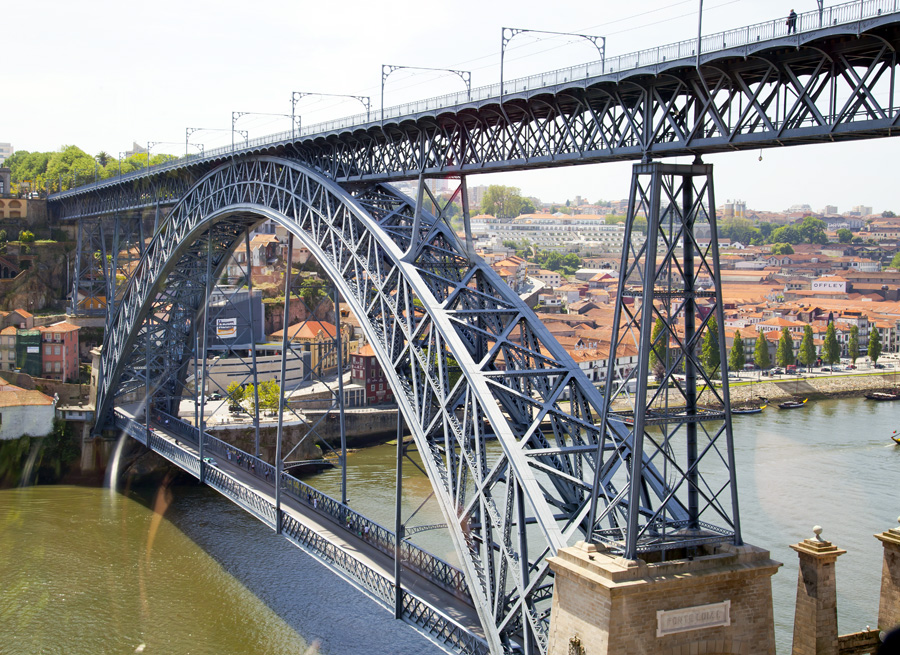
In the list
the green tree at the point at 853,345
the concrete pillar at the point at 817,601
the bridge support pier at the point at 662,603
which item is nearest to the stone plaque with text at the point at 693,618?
the bridge support pier at the point at 662,603

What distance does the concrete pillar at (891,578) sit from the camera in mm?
14539

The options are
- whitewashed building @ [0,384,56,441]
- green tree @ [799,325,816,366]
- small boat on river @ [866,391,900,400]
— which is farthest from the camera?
green tree @ [799,325,816,366]

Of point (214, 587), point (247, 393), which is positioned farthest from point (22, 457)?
point (214, 587)

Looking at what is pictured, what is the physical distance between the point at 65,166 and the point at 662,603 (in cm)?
7271

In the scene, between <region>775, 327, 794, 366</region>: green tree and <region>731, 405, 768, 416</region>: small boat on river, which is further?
<region>775, 327, 794, 366</region>: green tree

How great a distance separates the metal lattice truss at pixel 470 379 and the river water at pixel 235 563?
94.3 inches

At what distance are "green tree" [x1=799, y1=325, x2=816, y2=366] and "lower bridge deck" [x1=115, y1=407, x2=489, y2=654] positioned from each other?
48.0 m

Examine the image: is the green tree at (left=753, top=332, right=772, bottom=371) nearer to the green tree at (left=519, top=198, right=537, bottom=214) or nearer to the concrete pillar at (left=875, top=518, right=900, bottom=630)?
the concrete pillar at (left=875, top=518, right=900, bottom=630)

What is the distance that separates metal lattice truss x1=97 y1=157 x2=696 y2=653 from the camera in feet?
45.5

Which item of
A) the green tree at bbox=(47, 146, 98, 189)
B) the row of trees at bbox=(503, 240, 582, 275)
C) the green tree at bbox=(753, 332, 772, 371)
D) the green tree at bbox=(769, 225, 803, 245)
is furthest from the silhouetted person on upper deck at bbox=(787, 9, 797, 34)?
the green tree at bbox=(769, 225, 803, 245)

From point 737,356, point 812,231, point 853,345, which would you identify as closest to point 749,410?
point 737,356

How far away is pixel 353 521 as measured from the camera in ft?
74.8

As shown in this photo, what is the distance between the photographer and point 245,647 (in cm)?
2139

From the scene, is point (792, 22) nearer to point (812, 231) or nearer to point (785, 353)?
point (785, 353)
